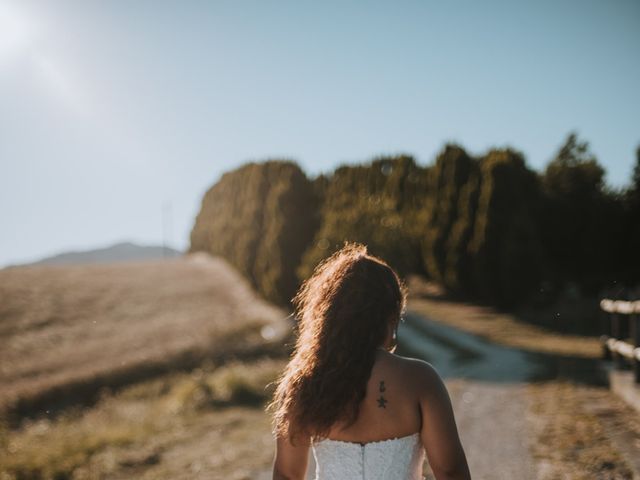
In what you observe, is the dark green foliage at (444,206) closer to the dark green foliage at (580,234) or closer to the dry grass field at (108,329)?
the dark green foliage at (580,234)

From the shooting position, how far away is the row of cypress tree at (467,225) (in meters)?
21.6

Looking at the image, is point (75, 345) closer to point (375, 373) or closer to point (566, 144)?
point (375, 373)

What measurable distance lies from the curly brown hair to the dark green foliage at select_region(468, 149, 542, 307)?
77.1 feet

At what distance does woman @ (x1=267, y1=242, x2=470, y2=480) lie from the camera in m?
→ 2.22


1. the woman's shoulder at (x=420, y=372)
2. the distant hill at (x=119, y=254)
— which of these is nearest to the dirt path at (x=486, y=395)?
the woman's shoulder at (x=420, y=372)

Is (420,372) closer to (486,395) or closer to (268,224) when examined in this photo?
(486,395)

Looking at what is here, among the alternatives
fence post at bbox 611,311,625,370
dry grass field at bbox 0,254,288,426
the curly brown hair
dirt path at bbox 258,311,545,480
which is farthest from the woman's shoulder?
dry grass field at bbox 0,254,288,426

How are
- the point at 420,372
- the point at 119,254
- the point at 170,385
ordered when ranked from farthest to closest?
1. the point at 119,254
2. the point at 170,385
3. the point at 420,372

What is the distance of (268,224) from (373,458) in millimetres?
27945

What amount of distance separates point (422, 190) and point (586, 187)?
31.4 feet

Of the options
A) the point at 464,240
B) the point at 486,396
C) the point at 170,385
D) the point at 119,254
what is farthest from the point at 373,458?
the point at 119,254

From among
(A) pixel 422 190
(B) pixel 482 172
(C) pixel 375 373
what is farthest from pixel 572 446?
(A) pixel 422 190

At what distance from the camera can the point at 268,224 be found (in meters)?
30.0

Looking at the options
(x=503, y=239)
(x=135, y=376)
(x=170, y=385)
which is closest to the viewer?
(x=170, y=385)
